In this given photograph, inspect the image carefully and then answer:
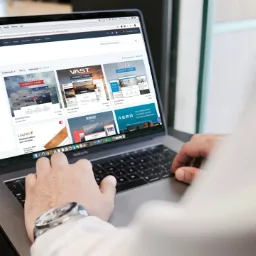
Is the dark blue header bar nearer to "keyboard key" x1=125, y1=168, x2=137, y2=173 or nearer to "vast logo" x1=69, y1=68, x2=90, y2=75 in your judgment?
"vast logo" x1=69, y1=68, x2=90, y2=75

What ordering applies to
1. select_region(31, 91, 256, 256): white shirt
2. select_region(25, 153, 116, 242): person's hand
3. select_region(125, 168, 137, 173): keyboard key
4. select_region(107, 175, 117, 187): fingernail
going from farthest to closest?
select_region(125, 168, 137, 173): keyboard key, select_region(107, 175, 117, 187): fingernail, select_region(25, 153, 116, 242): person's hand, select_region(31, 91, 256, 256): white shirt

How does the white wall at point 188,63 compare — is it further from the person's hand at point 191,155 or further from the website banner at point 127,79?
the person's hand at point 191,155

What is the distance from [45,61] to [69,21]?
100 mm

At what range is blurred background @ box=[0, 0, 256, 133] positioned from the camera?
1.09 m

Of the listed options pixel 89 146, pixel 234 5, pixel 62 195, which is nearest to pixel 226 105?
pixel 234 5

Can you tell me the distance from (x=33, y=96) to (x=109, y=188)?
0.25 meters

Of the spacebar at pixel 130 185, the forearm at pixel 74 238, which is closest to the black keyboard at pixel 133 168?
the spacebar at pixel 130 185

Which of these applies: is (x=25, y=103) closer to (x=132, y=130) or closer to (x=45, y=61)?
(x=45, y=61)

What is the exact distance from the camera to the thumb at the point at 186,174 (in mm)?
804

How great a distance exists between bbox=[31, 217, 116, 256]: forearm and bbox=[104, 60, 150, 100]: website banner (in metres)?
0.43

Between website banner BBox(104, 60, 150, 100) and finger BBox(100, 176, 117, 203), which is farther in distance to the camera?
website banner BBox(104, 60, 150, 100)

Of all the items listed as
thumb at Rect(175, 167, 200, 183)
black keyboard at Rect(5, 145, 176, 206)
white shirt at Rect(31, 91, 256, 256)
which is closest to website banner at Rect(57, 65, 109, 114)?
black keyboard at Rect(5, 145, 176, 206)

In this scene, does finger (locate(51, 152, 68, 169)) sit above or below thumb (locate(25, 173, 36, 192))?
above

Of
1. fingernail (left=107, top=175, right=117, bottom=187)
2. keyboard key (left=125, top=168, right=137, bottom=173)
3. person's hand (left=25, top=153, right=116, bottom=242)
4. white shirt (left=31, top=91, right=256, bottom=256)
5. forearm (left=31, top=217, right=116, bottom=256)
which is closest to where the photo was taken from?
white shirt (left=31, top=91, right=256, bottom=256)
